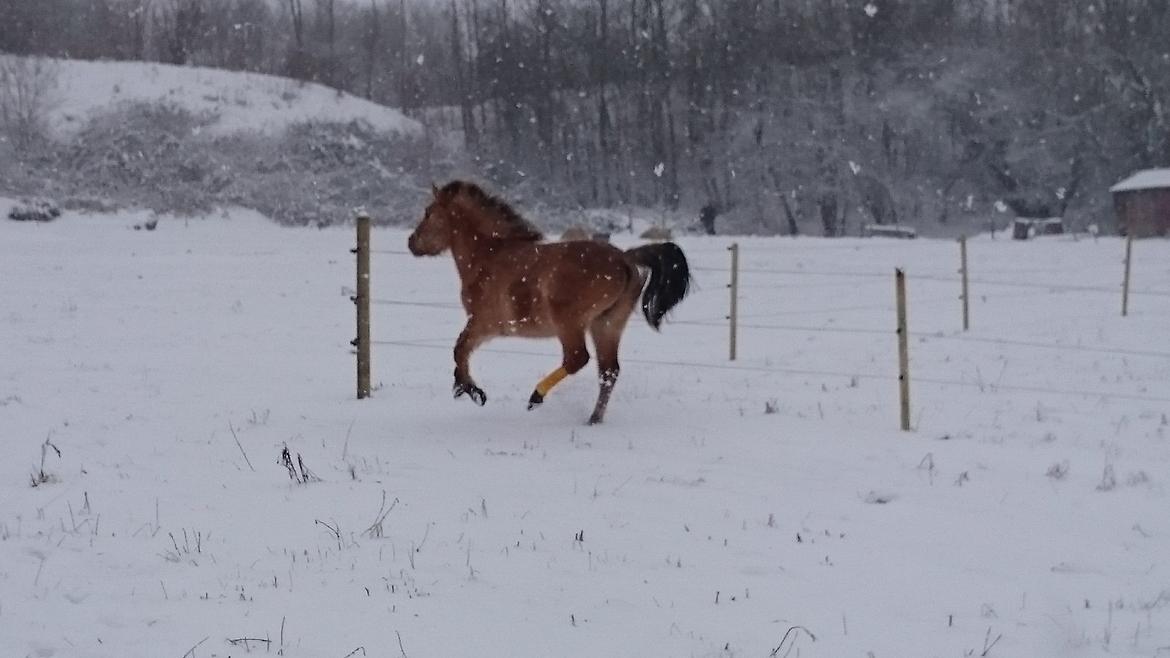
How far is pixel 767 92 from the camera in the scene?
173 feet

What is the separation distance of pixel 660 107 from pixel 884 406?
160 feet

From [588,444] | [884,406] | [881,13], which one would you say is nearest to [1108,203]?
[881,13]

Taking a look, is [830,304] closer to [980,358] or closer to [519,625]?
[980,358]

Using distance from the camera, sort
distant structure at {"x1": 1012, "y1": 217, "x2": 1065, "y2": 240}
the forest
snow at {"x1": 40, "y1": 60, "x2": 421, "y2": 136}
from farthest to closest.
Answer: the forest
snow at {"x1": 40, "y1": 60, "x2": 421, "y2": 136}
distant structure at {"x1": 1012, "y1": 217, "x2": 1065, "y2": 240}

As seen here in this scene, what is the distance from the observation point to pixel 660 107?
5578 centimetres

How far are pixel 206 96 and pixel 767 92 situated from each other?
28256mm

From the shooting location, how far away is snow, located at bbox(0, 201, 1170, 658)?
3.69 metres

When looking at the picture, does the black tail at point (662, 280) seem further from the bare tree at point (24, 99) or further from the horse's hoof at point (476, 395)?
the bare tree at point (24, 99)

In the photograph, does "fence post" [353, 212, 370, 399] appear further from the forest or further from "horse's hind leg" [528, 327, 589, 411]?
the forest

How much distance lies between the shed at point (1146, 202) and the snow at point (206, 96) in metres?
33.4

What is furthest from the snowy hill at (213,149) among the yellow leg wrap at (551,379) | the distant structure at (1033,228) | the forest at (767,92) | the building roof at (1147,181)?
the building roof at (1147,181)

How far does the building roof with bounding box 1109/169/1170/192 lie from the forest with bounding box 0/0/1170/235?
5.83 m

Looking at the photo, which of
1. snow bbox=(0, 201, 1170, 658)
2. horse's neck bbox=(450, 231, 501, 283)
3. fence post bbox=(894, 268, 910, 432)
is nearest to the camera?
snow bbox=(0, 201, 1170, 658)

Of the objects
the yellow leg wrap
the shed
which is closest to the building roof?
the shed
